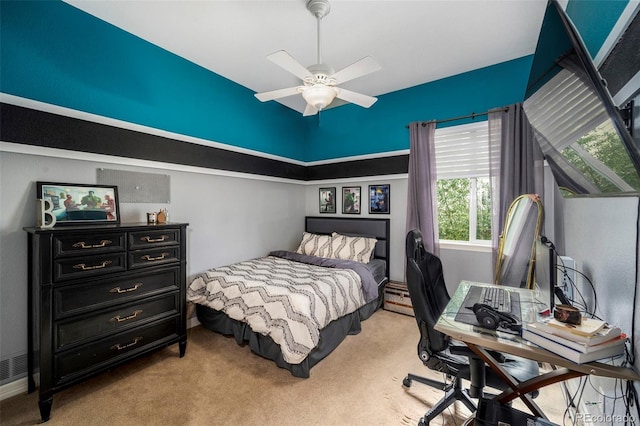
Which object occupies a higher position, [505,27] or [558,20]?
[505,27]

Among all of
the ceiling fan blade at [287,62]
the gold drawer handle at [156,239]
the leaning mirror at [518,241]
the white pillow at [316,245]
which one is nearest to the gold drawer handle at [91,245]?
the gold drawer handle at [156,239]

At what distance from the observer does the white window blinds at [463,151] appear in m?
3.04

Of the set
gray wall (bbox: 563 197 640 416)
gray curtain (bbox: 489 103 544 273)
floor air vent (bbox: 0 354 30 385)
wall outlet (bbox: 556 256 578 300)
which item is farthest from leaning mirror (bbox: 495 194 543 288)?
floor air vent (bbox: 0 354 30 385)

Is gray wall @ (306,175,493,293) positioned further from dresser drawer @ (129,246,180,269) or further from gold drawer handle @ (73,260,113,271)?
gold drawer handle @ (73,260,113,271)

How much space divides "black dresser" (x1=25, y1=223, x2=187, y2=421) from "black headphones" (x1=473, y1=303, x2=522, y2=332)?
233 centimetres

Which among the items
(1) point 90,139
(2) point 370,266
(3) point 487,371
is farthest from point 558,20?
(1) point 90,139

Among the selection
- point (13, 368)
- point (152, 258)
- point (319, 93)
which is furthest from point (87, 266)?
point (319, 93)

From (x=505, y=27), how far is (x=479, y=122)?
3.03 feet

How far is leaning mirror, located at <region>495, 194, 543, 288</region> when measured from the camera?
7.95 feet

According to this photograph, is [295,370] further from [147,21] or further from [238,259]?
[147,21]

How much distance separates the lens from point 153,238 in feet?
7.25

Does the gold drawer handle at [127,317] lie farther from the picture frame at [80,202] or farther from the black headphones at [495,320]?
the black headphones at [495,320]

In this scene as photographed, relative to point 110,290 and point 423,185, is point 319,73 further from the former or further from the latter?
point 110,290

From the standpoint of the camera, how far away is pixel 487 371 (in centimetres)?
144
